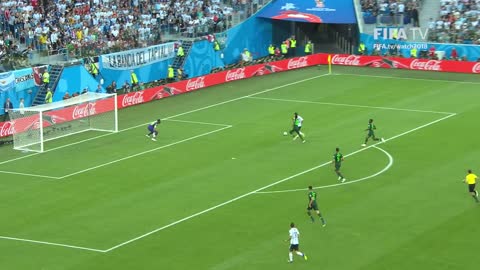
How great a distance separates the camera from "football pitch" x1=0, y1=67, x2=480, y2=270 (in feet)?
121

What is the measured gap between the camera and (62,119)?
2345 inches

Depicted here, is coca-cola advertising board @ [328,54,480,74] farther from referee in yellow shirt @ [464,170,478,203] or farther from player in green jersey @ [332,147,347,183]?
referee in yellow shirt @ [464,170,478,203]

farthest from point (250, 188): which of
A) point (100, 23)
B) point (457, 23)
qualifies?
point (457, 23)

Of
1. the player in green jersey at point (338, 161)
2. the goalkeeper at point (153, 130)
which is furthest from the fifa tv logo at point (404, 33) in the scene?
the player in green jersey at point (338, 161)

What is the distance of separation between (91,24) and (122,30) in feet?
8.04

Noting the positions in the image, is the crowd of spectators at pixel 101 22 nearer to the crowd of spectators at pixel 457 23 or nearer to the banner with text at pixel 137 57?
the banner with text at pixel 137 57

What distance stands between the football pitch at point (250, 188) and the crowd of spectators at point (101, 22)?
8502 millimetres

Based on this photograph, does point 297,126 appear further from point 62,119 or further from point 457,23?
point 457,23

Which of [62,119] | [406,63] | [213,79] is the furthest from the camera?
[406,63]

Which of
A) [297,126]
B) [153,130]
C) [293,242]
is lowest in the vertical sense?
[293,242]

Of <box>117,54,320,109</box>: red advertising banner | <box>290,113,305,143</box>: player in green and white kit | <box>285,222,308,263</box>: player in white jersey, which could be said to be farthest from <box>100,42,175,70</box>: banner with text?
<box>285,222,308,263</box>: player in white jersey

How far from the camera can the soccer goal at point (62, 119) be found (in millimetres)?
56312

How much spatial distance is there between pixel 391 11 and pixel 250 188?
4548cm

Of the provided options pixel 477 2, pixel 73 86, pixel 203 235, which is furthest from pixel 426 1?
pixel 203 235
